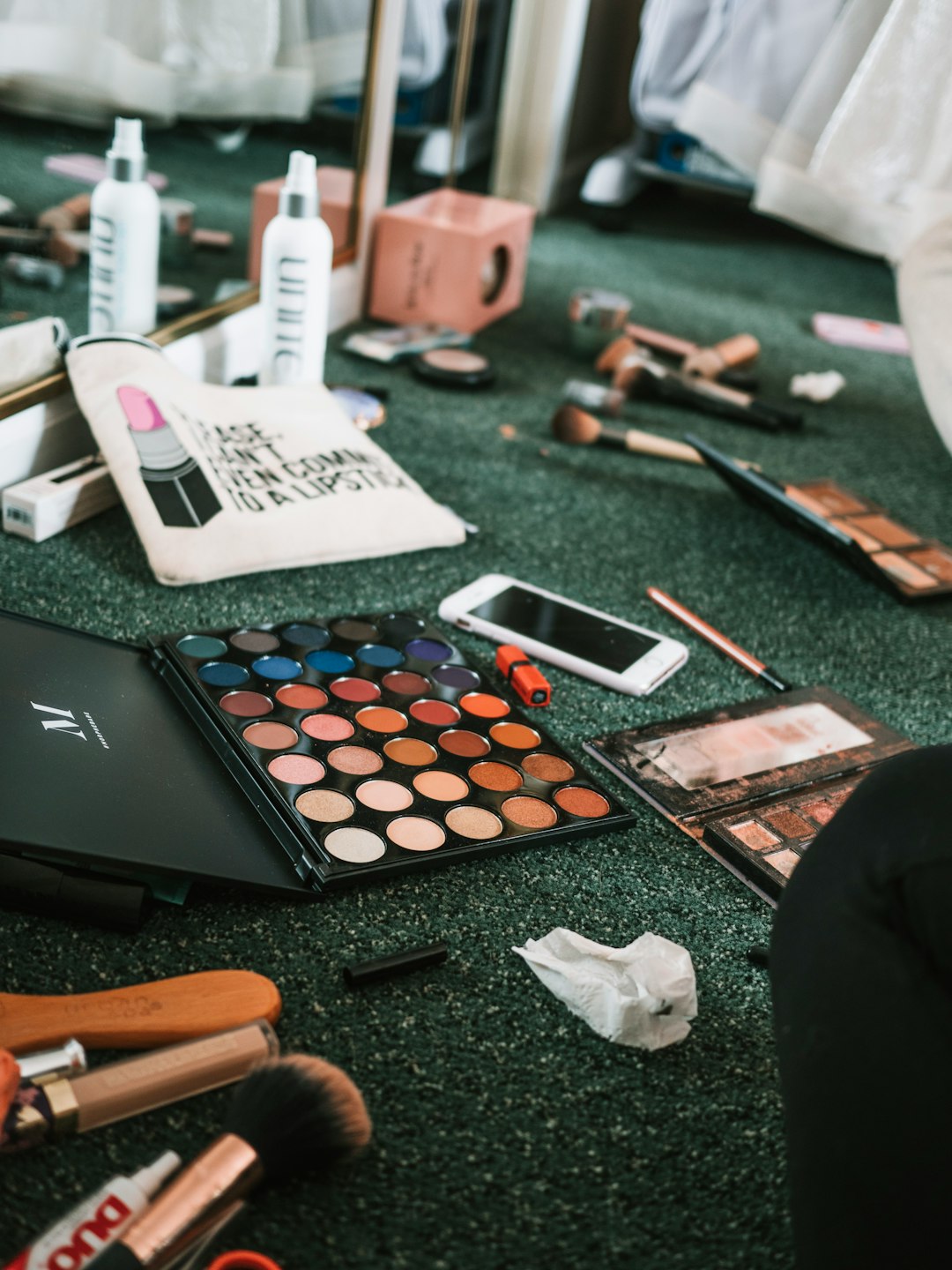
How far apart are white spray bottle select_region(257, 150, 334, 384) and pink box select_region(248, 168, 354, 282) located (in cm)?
22

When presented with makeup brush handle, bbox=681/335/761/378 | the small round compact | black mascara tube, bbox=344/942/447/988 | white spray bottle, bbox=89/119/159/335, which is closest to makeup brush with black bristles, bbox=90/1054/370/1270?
black mascara tube, bbox=344/942/447/988

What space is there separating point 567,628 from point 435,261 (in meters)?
0.93

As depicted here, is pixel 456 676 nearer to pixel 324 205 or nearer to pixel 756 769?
pixel 756 769

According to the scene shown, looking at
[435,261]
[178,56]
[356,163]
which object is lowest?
[435,261]

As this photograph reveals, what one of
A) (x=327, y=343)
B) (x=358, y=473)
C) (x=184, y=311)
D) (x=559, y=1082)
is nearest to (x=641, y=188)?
(x=327, y=343)

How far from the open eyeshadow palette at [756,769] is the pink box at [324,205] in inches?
36.3

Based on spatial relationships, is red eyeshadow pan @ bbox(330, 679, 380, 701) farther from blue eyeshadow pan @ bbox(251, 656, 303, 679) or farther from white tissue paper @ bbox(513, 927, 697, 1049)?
white tissue paper @ bbox(513, 927, 697, 1049)

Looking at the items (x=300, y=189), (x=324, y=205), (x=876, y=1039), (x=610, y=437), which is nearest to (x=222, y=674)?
(x=876, y=1039)

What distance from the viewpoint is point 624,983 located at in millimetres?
651

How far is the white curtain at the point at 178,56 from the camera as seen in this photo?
1094 mm

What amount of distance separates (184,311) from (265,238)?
169 mm

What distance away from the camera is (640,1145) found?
22.8 inches

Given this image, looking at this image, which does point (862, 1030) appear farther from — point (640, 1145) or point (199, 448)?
point (199, 448)

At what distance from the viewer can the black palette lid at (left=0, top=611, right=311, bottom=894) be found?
0.64 m
